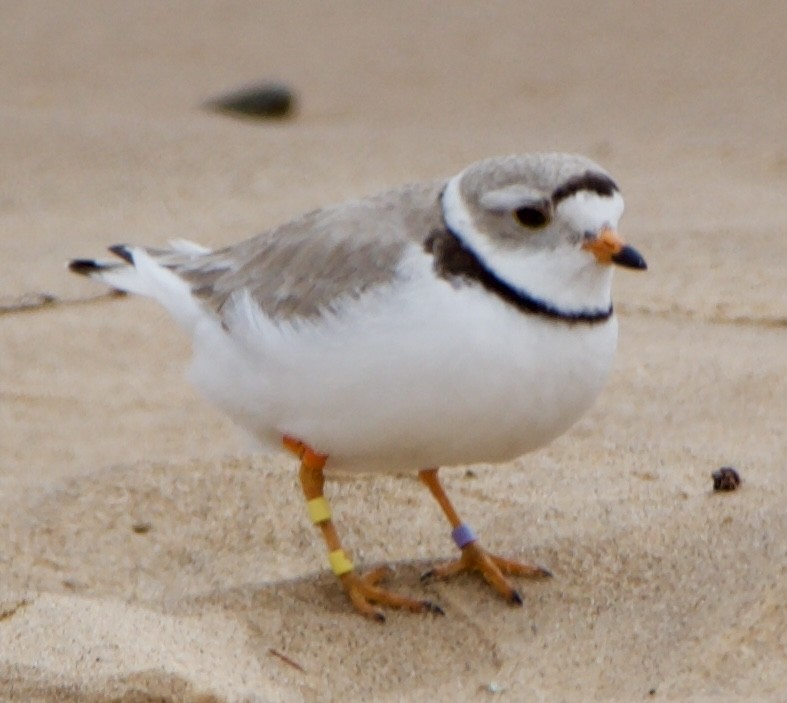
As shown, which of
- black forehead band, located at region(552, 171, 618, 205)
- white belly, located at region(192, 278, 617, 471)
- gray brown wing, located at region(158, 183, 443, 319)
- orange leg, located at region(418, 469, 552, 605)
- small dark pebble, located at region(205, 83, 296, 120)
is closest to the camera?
white belly, located at region(192, 278, 617, 471)

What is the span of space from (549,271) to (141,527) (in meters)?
1.74

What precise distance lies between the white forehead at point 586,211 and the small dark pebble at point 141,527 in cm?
179

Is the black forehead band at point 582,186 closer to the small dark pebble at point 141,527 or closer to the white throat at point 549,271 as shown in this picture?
the white throat at point 549,271

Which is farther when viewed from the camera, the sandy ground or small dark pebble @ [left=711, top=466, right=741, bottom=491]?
small dark pebble @ [left=711, top=466, right=741, bottom=491]

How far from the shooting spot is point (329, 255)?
157 inches

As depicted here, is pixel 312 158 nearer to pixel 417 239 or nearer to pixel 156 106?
pixel 156 106

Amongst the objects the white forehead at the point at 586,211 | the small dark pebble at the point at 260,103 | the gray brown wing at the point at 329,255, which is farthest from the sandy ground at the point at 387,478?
the white forehead at the point at 586,211

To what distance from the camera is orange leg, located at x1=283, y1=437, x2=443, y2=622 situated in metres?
4.00

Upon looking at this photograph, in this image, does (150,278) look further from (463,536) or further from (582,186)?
(582,186)

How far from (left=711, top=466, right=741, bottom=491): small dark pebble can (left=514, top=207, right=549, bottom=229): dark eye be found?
51.2 inches

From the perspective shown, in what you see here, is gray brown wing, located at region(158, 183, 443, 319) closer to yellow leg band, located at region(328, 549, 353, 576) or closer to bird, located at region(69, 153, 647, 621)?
bird, located at region(69, 153, 647, 621)

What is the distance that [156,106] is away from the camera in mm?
10750

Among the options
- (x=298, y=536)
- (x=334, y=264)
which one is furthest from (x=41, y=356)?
(x=334, y=264)

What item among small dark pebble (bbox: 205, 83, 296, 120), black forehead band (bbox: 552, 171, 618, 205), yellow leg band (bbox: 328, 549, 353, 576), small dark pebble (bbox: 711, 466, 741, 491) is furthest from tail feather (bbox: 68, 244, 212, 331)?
small dark pebble (bbox: 205, 83, 296, 120)
